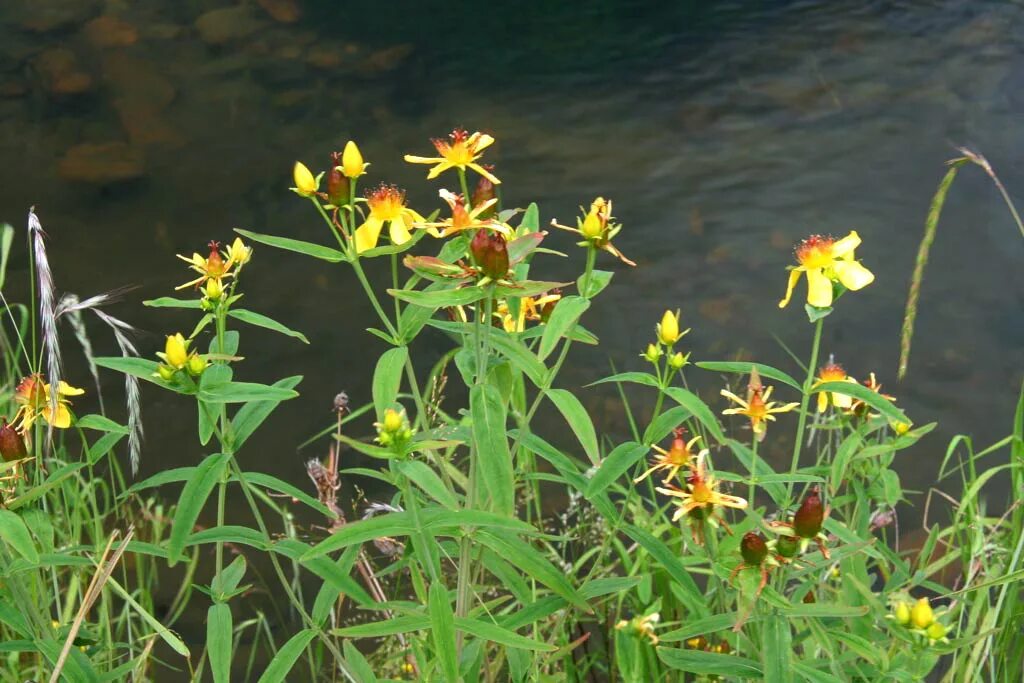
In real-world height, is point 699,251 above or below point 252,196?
below

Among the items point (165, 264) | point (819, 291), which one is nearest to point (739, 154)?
point (165, 264)

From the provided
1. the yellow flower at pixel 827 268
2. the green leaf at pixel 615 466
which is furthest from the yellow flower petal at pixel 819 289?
the green leaf at pixel 615 466

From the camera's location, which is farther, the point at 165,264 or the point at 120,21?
the point at 120,21

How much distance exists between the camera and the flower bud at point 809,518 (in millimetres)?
1052

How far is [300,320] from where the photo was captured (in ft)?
12.3

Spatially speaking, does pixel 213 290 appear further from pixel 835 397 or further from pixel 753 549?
pixel 835 397

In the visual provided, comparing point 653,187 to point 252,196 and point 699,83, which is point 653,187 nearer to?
point 699,83

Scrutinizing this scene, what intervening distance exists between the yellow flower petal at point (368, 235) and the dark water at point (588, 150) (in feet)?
6.52

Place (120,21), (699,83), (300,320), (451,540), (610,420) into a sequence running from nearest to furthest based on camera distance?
(451,540) < (610,420) < (300,320) < (699,83) < (120,21)

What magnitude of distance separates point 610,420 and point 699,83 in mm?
2660

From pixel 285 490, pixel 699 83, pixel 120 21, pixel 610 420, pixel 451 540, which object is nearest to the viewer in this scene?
pixel 285 490

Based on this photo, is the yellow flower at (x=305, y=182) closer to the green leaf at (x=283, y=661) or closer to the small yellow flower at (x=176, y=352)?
the small yellow flower at (x=176, y=352)

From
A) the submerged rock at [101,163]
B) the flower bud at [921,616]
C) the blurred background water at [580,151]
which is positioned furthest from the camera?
the submerged rock at [101,163]

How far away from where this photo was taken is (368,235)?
1286 mm
